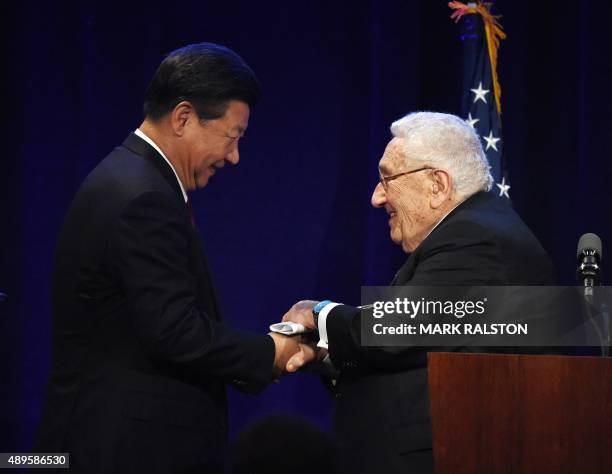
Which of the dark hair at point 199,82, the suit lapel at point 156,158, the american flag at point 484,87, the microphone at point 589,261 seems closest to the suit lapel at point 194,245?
the suit lapel at point 156,158

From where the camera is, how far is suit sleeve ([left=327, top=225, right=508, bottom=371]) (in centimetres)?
240

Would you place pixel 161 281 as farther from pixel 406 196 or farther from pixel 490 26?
pixel 490 26

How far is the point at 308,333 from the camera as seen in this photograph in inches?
108

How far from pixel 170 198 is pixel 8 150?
108 inches

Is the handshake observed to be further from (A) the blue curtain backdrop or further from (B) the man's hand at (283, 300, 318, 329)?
(A) the blue curtain backdrop

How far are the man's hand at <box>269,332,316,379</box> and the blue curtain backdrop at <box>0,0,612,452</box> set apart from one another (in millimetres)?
1861

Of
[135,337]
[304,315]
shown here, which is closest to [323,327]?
[304,315]

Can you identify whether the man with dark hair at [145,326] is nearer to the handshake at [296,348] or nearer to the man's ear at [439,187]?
the handshake at [296,348]

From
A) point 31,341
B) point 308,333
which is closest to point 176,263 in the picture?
point 308,333

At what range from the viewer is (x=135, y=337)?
221 centimetres

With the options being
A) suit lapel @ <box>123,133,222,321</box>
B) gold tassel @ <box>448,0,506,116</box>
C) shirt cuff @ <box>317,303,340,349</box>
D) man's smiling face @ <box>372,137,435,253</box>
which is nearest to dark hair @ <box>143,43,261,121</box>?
suit lapel @ <box>123,133,222,321</box>

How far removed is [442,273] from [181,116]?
0.84m

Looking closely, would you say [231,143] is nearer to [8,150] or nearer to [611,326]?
[611,326]

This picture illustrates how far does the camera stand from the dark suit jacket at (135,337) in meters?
2.15
